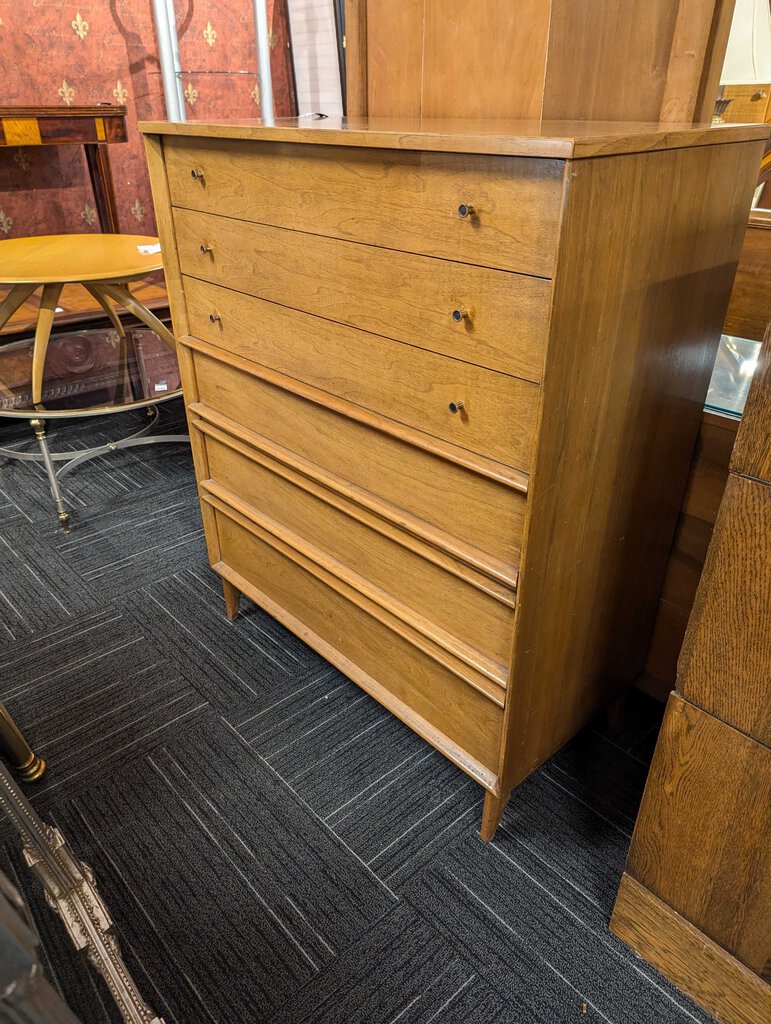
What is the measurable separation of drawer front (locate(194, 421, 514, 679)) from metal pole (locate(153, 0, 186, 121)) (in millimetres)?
2396

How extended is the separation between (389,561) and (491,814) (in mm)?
464

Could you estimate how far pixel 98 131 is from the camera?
3.02 metres

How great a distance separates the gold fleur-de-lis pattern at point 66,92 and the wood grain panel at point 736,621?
3.69 meters

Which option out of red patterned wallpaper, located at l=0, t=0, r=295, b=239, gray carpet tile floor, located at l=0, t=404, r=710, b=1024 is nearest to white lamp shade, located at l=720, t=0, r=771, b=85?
gray carpet tile floor, located at l=0, t=404, r=710, b=1024

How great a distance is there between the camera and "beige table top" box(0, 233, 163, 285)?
2146mm

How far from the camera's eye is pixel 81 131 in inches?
117

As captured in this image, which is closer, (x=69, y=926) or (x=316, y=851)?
(x=69, y=926)

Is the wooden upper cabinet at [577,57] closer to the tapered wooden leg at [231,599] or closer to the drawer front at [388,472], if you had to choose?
the drawer front at [388,472]

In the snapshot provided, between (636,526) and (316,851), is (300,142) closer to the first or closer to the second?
(636,526)

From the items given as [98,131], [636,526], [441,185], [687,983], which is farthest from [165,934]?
[98,131]

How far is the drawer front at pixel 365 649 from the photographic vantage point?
3.83 feet

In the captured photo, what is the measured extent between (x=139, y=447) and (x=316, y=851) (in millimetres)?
1821

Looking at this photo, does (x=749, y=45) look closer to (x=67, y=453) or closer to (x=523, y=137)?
(x=523, y=137)

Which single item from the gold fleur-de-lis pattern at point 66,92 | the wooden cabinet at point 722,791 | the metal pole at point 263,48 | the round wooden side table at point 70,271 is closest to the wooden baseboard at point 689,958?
the wooden cabinet at point 722,791
